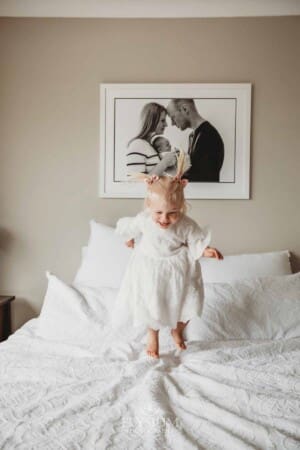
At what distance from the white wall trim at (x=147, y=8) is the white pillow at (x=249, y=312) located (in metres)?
1.61

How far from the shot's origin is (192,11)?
2531 mm

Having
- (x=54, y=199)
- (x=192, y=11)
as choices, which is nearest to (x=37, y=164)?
(x=54, y=199)

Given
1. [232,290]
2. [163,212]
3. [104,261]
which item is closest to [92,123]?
[104,261]

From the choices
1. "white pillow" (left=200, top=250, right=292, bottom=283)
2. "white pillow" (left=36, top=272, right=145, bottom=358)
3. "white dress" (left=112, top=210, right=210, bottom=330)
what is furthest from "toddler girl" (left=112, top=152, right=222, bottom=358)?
"white pillow" (left=200, top=250, right=292, bottom=283)

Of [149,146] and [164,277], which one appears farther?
[149,146]

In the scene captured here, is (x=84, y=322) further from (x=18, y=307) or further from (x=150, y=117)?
(x=150, y=117)

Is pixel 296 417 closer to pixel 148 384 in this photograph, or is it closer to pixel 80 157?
pixel 148 384

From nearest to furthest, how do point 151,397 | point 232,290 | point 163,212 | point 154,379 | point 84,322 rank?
1. point 151,397
2. point 154,379
3. point 163,212
4. point 84,322
5. point 232,290

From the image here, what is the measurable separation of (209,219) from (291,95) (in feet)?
2.92

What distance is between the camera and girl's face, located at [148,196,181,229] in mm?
1610

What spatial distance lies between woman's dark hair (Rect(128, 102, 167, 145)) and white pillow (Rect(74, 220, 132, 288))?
625mm

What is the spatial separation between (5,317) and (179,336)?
4.39 feet

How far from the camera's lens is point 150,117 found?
8.38 ft

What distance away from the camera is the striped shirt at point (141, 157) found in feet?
8.37
